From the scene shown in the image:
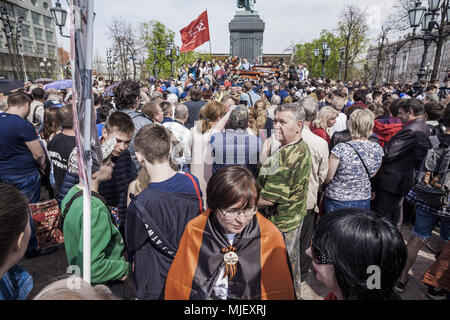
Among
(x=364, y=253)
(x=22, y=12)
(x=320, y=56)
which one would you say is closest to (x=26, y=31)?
(x=22, y=12)

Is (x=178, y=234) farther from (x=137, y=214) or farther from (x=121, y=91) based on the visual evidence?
(x=121, y=91)

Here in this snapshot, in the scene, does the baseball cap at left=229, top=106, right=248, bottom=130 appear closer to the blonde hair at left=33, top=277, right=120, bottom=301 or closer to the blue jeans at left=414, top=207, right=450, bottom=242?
the blue jeans at left=414, top=207, right=450, bottom=242

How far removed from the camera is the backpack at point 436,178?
107 inches

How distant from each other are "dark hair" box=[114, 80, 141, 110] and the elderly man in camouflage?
8.02 ft

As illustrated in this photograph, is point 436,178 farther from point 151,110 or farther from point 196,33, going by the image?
point 196,33

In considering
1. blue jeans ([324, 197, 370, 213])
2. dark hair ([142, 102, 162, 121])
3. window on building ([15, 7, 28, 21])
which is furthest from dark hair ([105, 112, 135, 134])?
window on building ([15, 7, 28, 21])

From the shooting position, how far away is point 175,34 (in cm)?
4603

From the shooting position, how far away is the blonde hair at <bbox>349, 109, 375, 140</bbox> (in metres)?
3.09

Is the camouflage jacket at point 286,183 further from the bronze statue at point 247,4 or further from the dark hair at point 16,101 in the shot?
the bronze statue at point 247,4

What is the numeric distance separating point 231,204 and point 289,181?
3.21 feet

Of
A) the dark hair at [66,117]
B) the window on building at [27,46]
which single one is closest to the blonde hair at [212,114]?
the dark hair at [66,117]

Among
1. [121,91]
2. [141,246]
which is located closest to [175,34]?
[121,91]

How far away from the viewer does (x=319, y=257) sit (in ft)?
4.26

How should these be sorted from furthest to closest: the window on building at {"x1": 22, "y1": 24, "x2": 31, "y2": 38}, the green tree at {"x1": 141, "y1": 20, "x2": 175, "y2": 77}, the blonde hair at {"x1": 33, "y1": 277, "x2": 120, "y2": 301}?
the window on building at {"x1": 22, "y1": 24, "x2": 31, "y2": 38}
the green tree at {"x1": 141, "y1": 20, "x2": 175, "y2": 77}
the blonde hair at {"x1": 33, "y1": 277, "x2": 120, "y2": 301}
